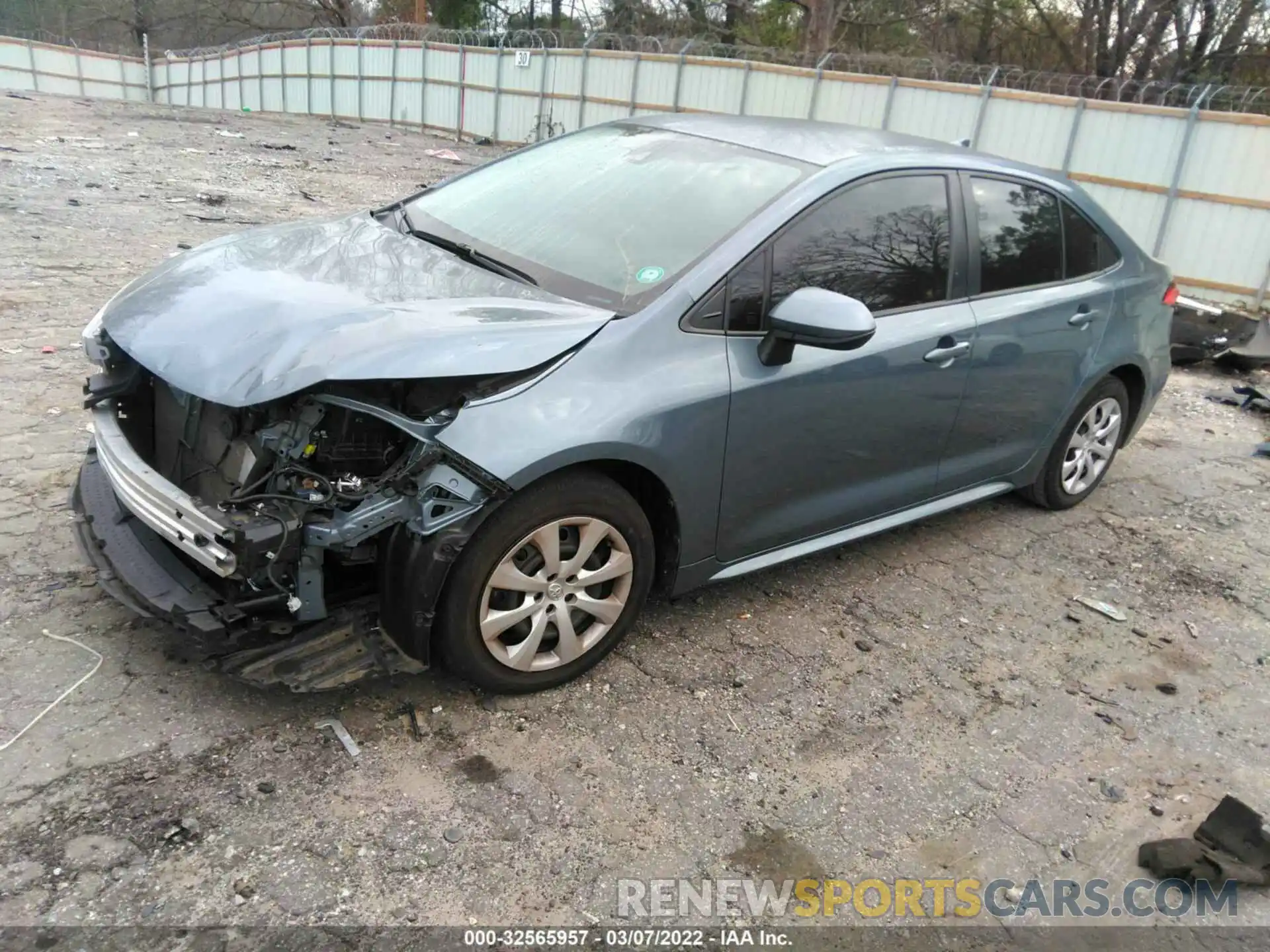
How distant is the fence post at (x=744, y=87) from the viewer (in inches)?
657

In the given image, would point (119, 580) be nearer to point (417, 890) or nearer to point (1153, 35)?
point (417, 890)

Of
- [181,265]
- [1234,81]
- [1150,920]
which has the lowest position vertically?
[1150,920]

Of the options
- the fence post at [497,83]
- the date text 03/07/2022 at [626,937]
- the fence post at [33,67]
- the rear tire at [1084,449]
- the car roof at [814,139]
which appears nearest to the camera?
the date text 03/07/2022 at [626,937]

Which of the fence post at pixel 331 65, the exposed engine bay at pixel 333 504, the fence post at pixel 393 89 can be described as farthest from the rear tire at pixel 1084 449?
the fence post at pixel 331 65

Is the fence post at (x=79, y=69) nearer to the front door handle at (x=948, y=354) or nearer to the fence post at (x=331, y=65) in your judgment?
the fence post at (x=331, y=65)

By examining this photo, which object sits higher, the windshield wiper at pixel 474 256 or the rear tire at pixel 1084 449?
the windshield wiper at pixel 474 256

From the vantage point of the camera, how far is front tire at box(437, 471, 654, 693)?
2805 mm

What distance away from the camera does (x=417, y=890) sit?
7.84 ft

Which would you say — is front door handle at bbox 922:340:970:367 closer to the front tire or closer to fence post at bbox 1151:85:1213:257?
the front tire

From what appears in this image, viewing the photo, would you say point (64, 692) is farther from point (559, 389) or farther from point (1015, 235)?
point (1015, 235)

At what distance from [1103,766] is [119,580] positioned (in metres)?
3.18

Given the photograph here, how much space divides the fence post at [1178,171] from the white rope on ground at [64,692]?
11682mm

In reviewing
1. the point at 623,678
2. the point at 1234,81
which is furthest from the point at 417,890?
the point at 1234,81

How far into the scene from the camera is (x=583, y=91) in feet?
65.5
